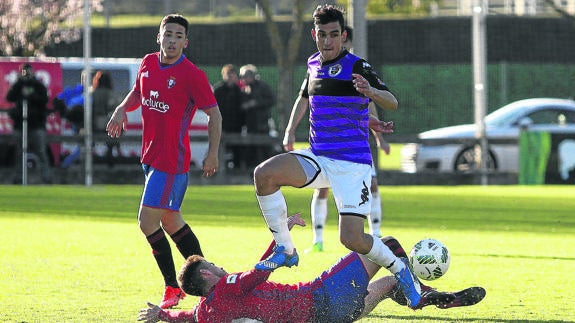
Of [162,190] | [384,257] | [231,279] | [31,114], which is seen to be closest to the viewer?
[231,279]

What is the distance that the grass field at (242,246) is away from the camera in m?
9.16

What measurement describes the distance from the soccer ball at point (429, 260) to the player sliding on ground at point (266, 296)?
3.53ft

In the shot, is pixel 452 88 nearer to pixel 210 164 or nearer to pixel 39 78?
pixel 39 78

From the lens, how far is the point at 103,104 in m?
24.9

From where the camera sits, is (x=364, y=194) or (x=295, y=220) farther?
(x=364, y=194)

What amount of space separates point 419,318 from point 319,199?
443 cm

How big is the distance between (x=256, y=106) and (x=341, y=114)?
17.2 meters

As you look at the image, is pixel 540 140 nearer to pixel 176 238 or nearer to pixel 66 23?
pixel 176 238

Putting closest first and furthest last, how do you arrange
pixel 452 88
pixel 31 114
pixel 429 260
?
pixel 429 260, pixel 31 114, pixel 452 88

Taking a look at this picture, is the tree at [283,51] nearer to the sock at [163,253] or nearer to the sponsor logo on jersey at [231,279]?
the sock at [163,253]

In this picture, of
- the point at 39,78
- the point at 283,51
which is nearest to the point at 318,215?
the point at 39,78

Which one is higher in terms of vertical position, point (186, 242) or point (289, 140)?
point (289, 140)

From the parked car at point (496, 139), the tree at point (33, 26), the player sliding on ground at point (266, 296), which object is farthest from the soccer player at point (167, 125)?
the tree at point (33, 26)

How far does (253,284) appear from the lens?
24.2ft
